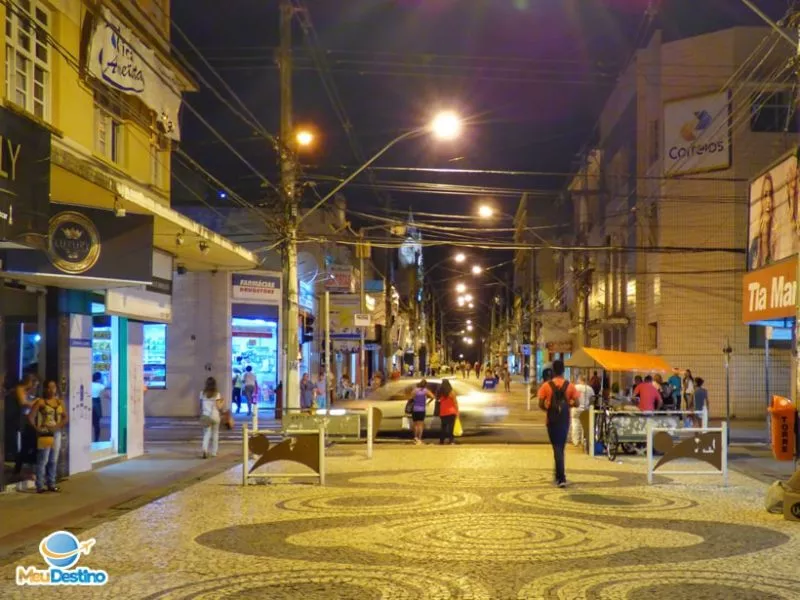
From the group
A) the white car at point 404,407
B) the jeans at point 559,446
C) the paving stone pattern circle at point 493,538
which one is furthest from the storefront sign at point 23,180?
the white car at point 404,407

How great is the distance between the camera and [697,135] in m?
31.7

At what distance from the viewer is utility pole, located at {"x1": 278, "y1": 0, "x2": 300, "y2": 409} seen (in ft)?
69.4

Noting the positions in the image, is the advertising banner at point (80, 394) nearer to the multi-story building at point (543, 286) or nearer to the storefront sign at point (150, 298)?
the storefront sign at point (150, 298)

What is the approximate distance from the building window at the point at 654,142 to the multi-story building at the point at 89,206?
2013cm

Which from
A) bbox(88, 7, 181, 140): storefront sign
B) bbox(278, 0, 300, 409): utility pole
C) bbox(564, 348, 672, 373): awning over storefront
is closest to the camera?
bbox(88, 7, 181, 140): storefront sign

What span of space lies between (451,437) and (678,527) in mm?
11161

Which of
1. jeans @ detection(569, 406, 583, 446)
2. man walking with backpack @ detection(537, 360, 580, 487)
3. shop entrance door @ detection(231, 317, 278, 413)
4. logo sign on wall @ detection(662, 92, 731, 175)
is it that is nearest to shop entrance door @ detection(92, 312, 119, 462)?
man walking with backpack @ detection(537, 360, 580, 487)

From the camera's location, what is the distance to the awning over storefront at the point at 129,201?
12062mm

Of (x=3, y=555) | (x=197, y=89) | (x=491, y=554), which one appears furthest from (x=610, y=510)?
(x=197, y=89)

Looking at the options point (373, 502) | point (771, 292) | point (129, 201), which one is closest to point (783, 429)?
point (771, 292)

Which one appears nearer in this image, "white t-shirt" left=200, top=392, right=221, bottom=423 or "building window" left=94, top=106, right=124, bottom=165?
"building window" left=94, top=106, right=124, bottom=165

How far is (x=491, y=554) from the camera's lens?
28.8 ft

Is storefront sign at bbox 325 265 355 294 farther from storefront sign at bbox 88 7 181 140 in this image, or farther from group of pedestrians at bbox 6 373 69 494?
group of pedestrians at bbox 6 373 69 494

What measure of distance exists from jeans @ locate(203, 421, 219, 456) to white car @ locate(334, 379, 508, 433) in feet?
14.4
